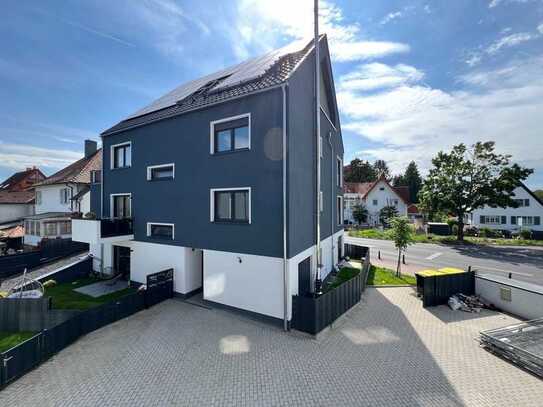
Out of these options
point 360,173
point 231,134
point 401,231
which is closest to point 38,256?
point 231,134

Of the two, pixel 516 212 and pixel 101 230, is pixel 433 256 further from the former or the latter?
pixel 516 212

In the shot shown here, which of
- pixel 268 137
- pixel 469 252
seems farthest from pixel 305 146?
pixel 469 252

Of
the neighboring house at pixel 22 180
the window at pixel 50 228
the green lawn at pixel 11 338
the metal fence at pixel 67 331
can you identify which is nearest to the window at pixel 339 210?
the metal fence at pixel 67 331

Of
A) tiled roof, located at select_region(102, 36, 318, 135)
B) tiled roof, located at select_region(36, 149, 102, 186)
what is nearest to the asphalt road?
tiled roof, located at select_region(102, 36, 318, 135)

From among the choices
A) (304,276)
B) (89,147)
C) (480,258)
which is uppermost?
(89,147)

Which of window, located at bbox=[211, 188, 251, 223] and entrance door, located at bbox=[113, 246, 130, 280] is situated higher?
window, located at bbox=[211, 188, 251, 223]

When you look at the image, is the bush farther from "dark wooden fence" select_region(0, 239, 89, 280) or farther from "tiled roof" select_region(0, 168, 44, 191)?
"tiled roof" select_region(0, 168, 44, 191)

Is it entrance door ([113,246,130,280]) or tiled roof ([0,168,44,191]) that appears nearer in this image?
entrance door ([113,246,130,280])
